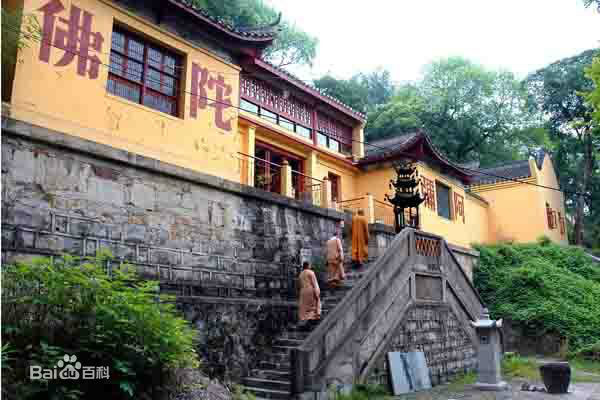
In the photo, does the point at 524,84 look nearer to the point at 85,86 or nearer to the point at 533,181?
the point at 533,181

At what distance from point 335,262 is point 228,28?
5749 millimetres

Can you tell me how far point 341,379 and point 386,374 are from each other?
5.15ft

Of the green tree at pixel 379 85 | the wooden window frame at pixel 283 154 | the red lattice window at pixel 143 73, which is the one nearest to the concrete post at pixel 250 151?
the wooden window frame at pixel 283 154

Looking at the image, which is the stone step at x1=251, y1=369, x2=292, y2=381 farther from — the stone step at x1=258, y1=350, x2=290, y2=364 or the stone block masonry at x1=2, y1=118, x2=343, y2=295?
the stone block masonry at x1=2, y1=118, x2=343, y2=295

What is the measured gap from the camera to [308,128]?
17.0m

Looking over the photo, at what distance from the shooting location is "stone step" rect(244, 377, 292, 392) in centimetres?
747

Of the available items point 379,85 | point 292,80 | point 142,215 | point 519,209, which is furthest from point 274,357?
point 379,85

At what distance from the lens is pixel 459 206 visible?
835 inches

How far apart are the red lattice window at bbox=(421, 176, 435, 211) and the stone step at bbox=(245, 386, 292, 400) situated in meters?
12.0

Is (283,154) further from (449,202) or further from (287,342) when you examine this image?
(449,202)

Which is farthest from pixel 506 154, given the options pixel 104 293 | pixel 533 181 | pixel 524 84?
pixel 104 293

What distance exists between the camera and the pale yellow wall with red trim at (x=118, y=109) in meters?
7.64

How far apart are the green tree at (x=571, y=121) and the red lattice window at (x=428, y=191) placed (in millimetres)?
12737

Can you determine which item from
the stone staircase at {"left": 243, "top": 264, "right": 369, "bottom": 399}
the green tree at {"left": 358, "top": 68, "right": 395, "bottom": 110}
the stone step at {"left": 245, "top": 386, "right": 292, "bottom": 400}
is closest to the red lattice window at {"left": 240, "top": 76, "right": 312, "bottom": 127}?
the stone staircase at {"left": 243, "top": 264, "right": 369, "bottom": 399}
